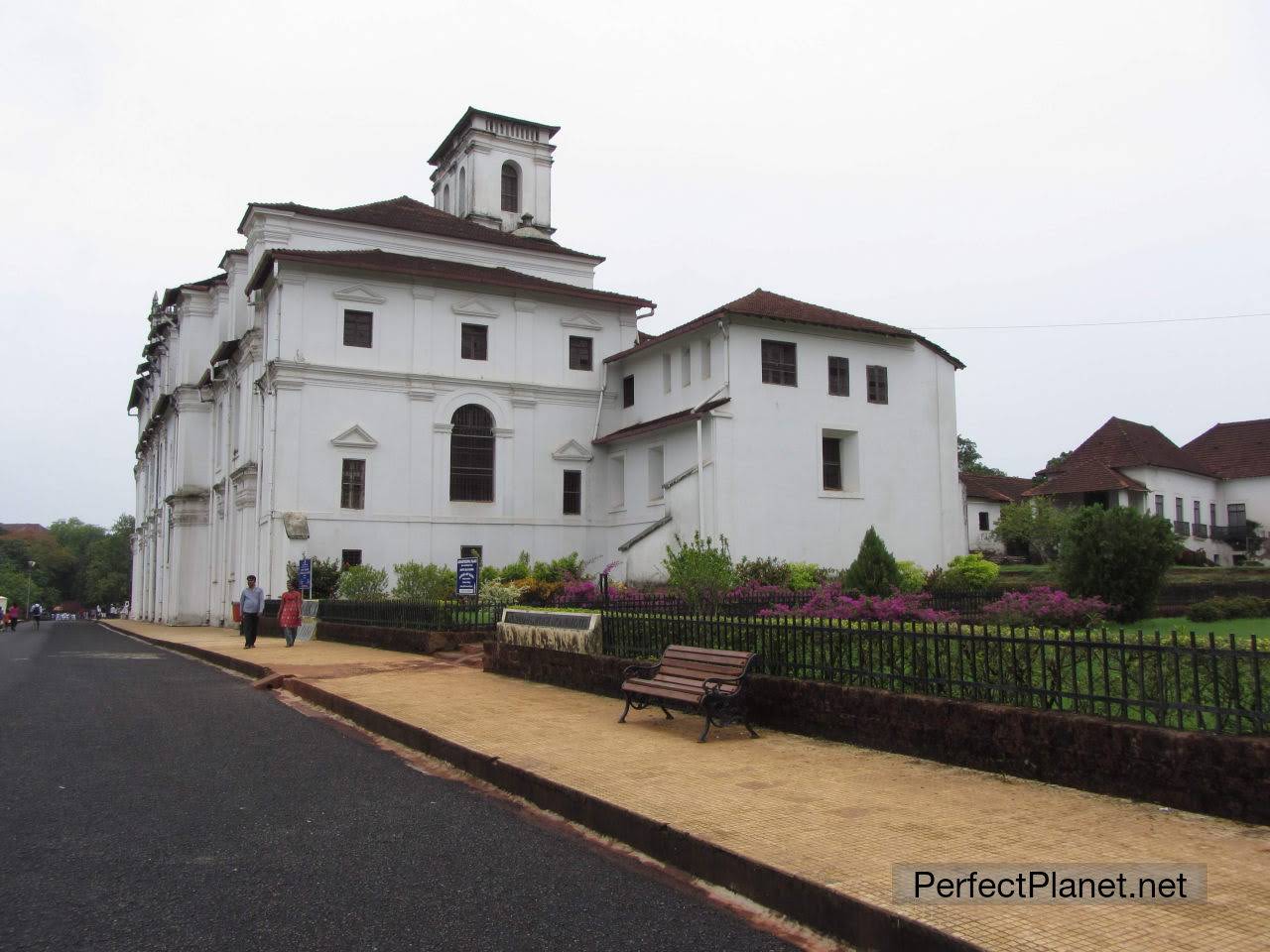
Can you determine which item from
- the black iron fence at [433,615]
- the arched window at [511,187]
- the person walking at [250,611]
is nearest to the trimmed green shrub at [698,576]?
the black iron fence at [433,615]

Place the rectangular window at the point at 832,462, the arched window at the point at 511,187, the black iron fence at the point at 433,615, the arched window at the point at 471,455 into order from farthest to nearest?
the arched window at the point at 511,187, the arched window at the point at 471,455, the rectangular window at the point at 832,462, the black iron fence at the point at 433,615

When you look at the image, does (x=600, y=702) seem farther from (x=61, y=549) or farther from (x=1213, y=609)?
(x=61, y=549)

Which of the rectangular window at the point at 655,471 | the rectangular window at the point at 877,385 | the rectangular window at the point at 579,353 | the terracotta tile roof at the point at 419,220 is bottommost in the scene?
the rectangular window at the point at 655,471

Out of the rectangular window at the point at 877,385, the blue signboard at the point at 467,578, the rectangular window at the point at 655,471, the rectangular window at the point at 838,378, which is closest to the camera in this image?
the blue signboard at the point at 467,578

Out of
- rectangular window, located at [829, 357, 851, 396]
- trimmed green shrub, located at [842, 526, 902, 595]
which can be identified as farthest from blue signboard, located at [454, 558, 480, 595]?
rectangular window, located at [829, 357, 851, 396]

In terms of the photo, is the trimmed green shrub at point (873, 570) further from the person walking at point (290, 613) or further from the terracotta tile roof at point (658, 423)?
the person walking at point (290, 613)

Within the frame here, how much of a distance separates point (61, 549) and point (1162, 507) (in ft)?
432

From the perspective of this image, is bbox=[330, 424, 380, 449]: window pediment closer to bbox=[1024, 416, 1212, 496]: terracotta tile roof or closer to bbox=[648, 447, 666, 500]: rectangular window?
bbox=[648, 447, 666, 500]: rectangular window

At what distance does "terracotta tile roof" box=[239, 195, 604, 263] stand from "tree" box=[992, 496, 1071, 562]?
23026 millimetres

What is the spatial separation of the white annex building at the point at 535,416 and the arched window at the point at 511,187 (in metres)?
5.43

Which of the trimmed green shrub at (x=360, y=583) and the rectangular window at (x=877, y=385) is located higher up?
the rectangular window at (x=877, y=385)

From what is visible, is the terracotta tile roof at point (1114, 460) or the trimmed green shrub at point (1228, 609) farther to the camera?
the terracotta tile roof at point (1114, 460)

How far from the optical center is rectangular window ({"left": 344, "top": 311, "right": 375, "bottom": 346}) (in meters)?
35.1

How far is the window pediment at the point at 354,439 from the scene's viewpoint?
34.5 meters
